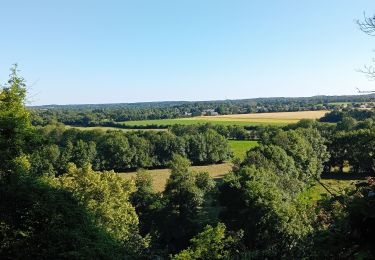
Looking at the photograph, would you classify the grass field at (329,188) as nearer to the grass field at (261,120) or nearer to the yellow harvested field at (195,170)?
the yellow harvested field at (195,170)

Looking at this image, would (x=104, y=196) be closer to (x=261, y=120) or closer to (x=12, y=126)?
(x=12, y=126)

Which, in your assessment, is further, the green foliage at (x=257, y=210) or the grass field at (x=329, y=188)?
the green foliage at (x=257, y=210)

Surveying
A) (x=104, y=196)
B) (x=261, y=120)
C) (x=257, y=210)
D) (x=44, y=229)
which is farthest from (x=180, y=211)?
(x=261, y=120)

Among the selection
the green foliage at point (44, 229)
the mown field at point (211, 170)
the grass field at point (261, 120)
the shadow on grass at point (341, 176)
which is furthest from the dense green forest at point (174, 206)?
the grass field at point (261, 120)

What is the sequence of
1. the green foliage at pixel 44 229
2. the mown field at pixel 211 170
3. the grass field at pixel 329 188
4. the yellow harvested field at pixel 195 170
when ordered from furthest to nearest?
1. the mown field at pixel 211 170
2. the yellow harvested field at pixel 195 170
3. the green foliage at pixel 44 229
4. the grass field at pixel 329 188

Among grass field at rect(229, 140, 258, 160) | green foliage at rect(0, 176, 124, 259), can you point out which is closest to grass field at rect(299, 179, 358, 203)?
green foliage at rect(0, 176, 124, 259)

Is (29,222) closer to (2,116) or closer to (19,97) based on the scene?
(2,116)

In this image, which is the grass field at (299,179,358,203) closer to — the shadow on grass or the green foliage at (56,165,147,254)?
the shadow on grass

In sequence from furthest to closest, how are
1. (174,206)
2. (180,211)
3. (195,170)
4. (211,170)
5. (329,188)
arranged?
1. (211,170)
2. (195,170)
3. (174,206)
4. (180,211)
5. (329,188)

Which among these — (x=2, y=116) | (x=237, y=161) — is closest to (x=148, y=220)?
(x=237, y=161)

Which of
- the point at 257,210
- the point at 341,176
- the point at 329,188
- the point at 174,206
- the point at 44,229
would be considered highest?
the point at 329,188
